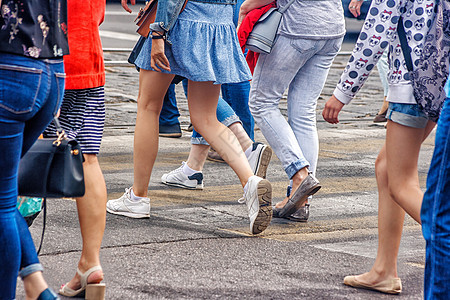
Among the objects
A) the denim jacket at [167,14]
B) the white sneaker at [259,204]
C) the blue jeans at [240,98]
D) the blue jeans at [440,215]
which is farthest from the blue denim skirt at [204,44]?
the blue jeans at [440,215]

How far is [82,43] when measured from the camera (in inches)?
141

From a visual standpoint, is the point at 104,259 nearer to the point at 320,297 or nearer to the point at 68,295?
the point at 68,295

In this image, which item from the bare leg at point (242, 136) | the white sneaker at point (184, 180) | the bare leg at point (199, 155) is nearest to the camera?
the bare leg at point (242, 136)

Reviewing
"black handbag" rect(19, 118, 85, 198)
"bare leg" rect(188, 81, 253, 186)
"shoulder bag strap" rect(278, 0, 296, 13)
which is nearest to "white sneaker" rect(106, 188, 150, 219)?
"bare leg" rect(188, 81, 253, 186)

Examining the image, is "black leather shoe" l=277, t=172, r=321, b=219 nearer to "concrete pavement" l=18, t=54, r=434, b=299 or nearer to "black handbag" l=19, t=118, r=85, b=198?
"concrete pavement" l=18, t=54, r=434, b=299

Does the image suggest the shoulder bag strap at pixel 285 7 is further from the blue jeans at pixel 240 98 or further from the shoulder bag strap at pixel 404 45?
the blue jeans at pixel 240 98

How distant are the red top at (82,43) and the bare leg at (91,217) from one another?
34cm

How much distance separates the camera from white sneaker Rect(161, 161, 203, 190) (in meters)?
6.17

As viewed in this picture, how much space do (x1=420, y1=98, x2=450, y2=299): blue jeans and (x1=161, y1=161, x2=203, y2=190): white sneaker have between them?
335cm

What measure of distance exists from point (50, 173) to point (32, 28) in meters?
0.57

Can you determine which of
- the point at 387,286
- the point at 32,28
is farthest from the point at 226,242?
the point at 32,28

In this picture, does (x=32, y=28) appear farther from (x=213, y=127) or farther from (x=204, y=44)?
(x=213, y=127)

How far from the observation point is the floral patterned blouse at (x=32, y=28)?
2.86 meters

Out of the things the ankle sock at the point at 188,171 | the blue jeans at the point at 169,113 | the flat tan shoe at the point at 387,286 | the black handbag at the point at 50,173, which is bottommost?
the blue jeans at the point at 169,113
